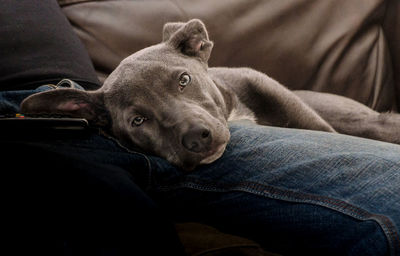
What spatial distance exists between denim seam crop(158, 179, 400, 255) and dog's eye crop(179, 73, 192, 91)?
476 millimetres

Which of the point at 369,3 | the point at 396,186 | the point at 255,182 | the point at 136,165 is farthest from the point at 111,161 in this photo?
the point at 369,3

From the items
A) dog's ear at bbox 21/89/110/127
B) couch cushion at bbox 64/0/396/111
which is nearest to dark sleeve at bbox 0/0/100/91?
dog's ear at bbox 21/89/110/127

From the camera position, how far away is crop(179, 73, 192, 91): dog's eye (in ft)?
4.85

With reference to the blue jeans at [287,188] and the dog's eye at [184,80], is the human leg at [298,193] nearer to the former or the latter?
the blue jeans at [287,188]

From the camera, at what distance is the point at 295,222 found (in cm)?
93

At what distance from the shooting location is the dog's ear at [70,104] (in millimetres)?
1193

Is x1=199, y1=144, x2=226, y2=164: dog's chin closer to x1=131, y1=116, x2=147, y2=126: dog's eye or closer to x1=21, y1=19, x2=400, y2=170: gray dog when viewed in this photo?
x1=21, y1=19, x2=400, y2=170: gray dog

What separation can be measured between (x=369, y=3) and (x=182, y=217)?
1.73m

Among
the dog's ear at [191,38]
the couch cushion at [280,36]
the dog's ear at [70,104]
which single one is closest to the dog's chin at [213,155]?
the dog's ear at [70,104]

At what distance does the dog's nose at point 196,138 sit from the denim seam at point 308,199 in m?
0.17

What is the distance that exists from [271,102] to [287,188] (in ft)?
2.95

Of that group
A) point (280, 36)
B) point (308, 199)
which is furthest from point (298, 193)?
point (280, 36)

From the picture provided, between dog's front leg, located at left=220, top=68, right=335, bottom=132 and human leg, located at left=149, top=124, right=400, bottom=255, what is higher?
human leg, located at left=149, top=124, right=400, bottom=255

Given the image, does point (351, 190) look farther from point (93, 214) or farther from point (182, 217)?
point (93, 214)
